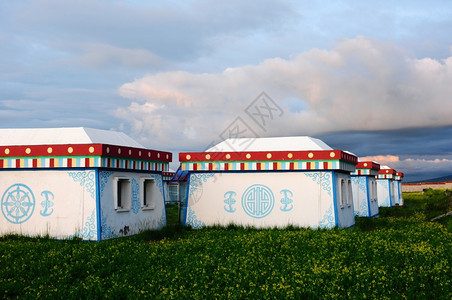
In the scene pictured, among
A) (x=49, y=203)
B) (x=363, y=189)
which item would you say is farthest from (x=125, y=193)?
(x=363, y=189)

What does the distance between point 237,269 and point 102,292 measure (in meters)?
3.34

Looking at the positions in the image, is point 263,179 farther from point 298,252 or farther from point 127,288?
point 127,288

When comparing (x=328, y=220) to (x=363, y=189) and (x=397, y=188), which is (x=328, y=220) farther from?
(x=397, y=188)

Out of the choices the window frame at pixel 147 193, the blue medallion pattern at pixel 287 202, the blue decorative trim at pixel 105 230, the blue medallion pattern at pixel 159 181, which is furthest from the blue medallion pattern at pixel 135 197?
the blue medallion pattern at pixel 287 202

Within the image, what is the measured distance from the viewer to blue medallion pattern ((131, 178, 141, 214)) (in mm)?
17391

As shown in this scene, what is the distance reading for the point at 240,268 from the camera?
10.9 m

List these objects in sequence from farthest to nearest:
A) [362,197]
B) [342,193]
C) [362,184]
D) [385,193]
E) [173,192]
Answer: [173,192], [385,193], [362,184], [362,197], [342,193]

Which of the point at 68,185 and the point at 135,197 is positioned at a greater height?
the point at 68,185

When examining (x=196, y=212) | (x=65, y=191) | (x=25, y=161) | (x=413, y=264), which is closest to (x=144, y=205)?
(x=196, y=212)

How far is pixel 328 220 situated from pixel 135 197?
8045 millimetres

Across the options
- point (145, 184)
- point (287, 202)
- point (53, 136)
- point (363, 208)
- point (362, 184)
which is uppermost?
point (53, 136)

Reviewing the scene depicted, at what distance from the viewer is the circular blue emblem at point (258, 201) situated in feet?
60.0

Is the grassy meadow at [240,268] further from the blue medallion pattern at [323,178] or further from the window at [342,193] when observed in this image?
the window at [342,193]

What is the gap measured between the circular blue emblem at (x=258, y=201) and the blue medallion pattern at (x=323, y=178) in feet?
6.19
